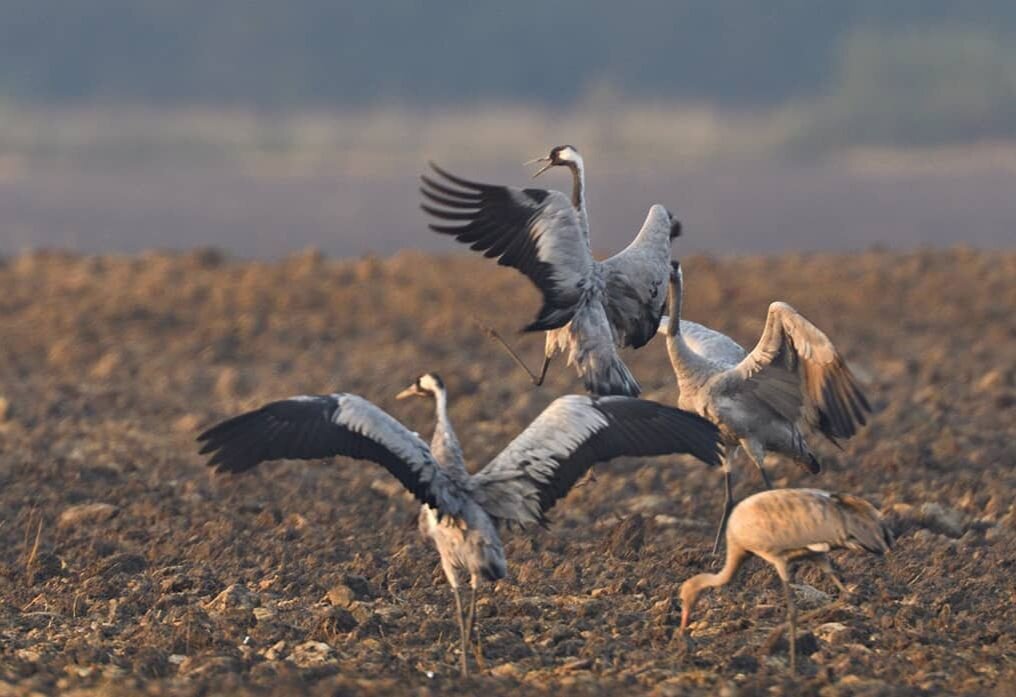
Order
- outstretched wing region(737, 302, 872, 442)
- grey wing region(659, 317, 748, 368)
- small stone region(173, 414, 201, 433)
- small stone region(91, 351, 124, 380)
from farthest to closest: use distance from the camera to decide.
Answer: small stone region(91, 351, 124, 380) < small stone region(173, 414, 201, 433) < grey wing region(659, 317, 748, 368) < outstretched wing region(737, 302, 872, 442)

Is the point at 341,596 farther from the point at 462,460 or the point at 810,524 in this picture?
the point at 810,524

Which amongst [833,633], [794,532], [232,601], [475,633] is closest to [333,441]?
[475,633]

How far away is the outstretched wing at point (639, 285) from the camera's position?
10.3 meters

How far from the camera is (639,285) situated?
10.3 m

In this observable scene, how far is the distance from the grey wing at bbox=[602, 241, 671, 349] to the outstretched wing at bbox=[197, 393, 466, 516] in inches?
82.7

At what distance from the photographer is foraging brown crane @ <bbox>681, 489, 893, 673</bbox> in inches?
319

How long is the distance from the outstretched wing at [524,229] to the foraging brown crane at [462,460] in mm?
1370

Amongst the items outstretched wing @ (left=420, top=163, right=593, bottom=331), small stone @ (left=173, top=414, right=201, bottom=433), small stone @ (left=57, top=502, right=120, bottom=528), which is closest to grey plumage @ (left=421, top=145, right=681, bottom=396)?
outstretched wing @ (left=420, top=163, right=593, bottom=331)

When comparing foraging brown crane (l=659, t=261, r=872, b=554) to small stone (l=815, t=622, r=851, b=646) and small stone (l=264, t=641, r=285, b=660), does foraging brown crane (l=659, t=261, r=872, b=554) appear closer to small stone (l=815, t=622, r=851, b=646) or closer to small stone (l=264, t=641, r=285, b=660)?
small stone (l=815, t=622, r=851, b=646)

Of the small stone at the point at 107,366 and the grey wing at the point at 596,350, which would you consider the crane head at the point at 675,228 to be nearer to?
the grey wing at the point at 596,350

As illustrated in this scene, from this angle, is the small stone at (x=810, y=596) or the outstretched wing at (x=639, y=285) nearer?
the small stone at (x=810, y=596)

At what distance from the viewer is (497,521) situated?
8688 mm

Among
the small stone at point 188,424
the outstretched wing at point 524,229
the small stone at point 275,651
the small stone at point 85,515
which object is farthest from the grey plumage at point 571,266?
the small stone at point 188,424

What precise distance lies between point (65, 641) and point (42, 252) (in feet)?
79.7
